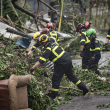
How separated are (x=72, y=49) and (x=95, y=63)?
3.60m

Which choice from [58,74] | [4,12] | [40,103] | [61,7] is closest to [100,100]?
[58,74]

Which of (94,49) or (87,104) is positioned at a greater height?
(94,49)

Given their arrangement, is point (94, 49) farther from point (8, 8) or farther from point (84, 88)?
point (8, 8)

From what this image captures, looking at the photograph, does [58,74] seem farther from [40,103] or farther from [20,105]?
[20,105]

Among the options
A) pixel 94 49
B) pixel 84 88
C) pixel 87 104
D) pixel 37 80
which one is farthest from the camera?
pixel 94 49

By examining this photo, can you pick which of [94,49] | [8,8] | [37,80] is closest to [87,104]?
[37,80]

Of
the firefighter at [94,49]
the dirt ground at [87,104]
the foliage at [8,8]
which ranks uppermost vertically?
the foliage at [8,8]

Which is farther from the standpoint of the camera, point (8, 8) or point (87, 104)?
point (8, 8)

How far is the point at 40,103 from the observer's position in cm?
288

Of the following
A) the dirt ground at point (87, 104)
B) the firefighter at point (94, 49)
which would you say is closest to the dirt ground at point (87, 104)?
the dirt ground at point (87, 104)

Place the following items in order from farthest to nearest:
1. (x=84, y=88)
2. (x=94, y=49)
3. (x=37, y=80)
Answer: (x=94, y=49)
(x=84, y=88)
(x=37, y=80)

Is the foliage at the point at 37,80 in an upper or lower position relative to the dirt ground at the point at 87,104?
upper

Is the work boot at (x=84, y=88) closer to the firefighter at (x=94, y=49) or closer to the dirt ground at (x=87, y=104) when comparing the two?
the dirt ground at (x=87, y=104)

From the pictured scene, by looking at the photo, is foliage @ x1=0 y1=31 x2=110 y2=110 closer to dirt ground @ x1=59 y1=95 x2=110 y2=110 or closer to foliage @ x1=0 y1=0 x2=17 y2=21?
dirt ground @ x1=59 y1=95 x2=110 y2=110
